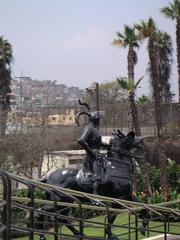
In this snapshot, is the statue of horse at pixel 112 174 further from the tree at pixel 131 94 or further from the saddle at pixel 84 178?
the tree at pixel 131 94


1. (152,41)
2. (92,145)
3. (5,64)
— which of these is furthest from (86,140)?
(5,64)

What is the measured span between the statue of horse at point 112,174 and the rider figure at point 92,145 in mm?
71

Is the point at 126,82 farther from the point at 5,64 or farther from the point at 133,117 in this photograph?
the point at 5,64

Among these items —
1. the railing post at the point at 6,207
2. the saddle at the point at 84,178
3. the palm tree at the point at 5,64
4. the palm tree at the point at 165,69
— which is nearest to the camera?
the railing post at the point at 6,207

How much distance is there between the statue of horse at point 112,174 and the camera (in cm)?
1143

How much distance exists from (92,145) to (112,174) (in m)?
0.80

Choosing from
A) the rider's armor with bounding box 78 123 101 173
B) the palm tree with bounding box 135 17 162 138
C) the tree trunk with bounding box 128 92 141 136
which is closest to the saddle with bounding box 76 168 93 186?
the rider's armor with bounding box 78 123 101 173

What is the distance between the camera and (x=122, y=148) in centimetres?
1147

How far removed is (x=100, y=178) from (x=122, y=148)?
33.1 inches

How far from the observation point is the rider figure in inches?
441

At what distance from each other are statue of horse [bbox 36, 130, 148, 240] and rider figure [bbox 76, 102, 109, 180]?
0.23ft

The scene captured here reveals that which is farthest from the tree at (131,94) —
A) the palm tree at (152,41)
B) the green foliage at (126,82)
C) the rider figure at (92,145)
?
the rider figure at (92,145)

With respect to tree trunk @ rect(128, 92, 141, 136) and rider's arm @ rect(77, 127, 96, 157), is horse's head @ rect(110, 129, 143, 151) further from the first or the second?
tree trunk @ rect(128, 92, 141, 136)

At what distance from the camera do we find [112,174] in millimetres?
11477
